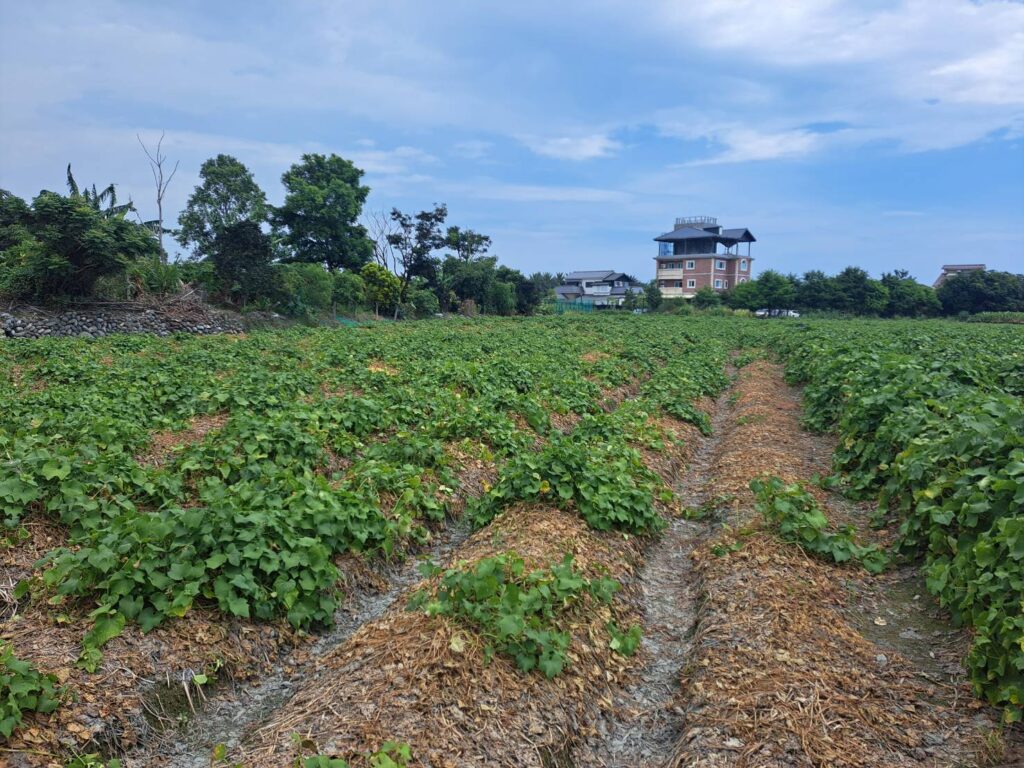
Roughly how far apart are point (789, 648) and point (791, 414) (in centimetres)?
983

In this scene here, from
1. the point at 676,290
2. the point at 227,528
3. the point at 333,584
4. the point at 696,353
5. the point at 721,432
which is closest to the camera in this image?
the point at 227,528

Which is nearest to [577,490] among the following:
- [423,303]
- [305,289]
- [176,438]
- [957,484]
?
[957,484]

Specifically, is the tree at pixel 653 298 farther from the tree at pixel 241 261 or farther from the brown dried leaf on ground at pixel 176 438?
the brown dried leaf on ground at pixel 176 438

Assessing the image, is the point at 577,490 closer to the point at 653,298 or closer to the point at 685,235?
the point at 653,298

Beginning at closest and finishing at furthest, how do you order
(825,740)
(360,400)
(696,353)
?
1. (825,740)
2. (360,400)
3. (696,353)

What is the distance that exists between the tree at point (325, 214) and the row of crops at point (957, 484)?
42.6 metres

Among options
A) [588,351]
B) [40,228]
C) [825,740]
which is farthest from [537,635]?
[40,228]

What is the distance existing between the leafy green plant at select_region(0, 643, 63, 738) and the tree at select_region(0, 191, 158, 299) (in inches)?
943

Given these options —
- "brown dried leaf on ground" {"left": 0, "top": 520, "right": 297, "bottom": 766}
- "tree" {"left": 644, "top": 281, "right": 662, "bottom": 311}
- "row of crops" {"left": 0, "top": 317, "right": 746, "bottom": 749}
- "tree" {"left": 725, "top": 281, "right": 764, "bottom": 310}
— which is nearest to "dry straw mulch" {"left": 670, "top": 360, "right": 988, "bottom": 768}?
"row of crops" {"left": 0, "top": 317, "right": 746, "bottom": 749}

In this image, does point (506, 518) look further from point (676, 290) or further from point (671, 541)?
point (676, 290)

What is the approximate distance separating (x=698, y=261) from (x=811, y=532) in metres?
86.8

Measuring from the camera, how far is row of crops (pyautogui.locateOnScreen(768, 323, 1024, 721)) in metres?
3.90

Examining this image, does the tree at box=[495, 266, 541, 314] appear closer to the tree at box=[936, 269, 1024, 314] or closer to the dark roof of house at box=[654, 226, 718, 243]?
the dark roof of house at box=[654, 226, 718, 243]

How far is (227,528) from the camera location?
5180 millimetres
